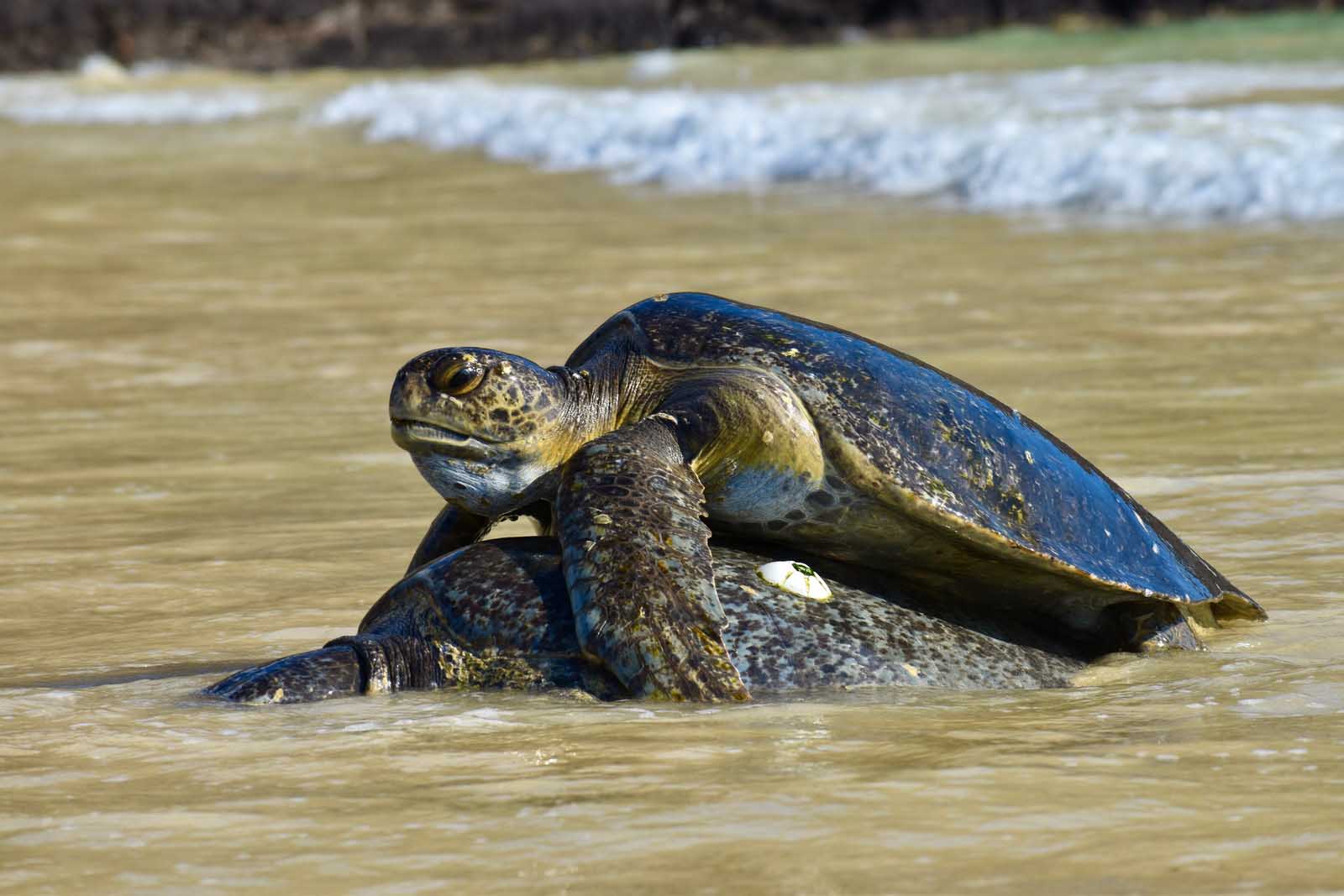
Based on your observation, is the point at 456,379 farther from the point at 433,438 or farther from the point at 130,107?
the point at 130,107

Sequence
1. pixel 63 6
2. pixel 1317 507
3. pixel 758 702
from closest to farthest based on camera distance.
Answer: pixel 758 702, pixel 1317 507, pixel 63 6

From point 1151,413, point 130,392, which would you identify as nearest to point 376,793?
point 1151,413

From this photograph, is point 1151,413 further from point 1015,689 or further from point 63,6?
point 63,6

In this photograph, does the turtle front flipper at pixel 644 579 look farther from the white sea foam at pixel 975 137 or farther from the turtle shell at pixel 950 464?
the white sea foam at pixel 975 137

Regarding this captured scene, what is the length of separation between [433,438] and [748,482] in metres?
0.65

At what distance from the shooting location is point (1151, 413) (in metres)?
6.27

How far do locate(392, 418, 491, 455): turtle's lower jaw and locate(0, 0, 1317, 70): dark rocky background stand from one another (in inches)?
1219

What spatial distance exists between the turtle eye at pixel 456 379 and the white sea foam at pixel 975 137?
26.5 feet

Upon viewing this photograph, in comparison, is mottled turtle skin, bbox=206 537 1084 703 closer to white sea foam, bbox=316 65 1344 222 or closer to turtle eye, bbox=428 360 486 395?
turtle eye, bbox=428 360 486 395

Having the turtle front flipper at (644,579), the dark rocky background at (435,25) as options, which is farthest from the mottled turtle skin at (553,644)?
the dark rocky background at (435,25)

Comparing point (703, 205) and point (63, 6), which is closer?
point (703, 205)

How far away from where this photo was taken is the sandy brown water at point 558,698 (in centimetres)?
241

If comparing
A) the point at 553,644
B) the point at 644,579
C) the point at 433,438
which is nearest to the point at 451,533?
the point at 433,438

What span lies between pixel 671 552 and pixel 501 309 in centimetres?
563
